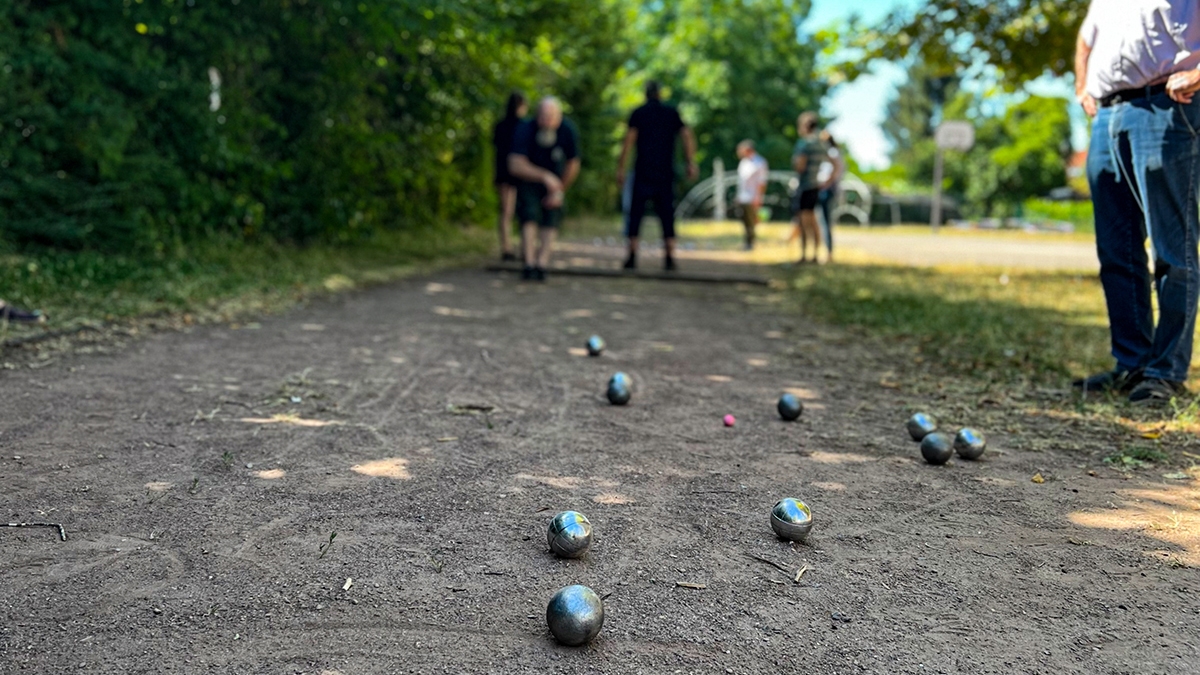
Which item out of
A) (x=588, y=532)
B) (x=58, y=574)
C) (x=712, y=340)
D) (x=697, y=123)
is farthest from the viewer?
(x=697, y=123)

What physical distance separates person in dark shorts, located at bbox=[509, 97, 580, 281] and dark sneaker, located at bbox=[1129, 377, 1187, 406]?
685cm

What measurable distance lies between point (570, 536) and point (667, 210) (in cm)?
962

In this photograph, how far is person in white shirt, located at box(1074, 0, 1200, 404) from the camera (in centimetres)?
503

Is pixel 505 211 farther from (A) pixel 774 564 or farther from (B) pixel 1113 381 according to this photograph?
(A) pixel 774 564

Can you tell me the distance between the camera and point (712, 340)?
25.1 feet

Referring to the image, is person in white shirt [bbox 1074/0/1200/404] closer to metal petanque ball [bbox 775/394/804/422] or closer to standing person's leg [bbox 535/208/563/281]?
metal petanque ball [bbox 775/394/804/422]

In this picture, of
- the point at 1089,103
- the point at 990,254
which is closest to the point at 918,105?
the point at 990,254

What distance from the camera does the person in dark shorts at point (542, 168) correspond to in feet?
36.0

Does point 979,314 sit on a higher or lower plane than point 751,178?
lower

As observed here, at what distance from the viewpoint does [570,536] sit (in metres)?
3.01

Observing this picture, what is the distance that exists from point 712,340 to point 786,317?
5.51 feet

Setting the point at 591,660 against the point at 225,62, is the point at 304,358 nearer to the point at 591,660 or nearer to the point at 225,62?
the point at 591,660

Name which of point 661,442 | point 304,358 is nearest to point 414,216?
point 304,358

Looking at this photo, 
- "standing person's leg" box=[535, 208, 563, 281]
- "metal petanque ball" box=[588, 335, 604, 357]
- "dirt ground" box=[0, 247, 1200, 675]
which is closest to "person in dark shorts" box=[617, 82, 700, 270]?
"standing person's leg" box=[535, 208, 563, 281]
